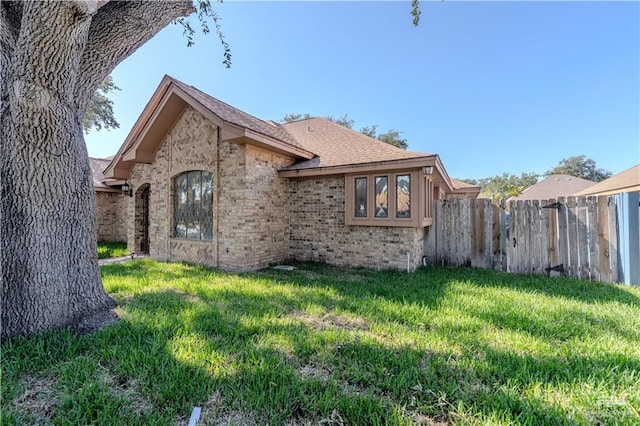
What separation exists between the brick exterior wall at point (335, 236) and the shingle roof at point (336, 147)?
2.07ft

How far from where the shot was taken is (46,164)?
299 centimetres

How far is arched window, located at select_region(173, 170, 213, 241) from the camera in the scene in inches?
310

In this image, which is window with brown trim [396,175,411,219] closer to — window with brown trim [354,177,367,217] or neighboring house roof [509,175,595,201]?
window with brown trim [354,177,367,217]

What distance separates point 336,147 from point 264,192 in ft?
10.8

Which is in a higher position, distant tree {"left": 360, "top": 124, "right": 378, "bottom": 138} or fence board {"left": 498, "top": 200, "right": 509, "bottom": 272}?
distant tree {"left": 360, "top": 124, "right": 378, "bottom": 138}

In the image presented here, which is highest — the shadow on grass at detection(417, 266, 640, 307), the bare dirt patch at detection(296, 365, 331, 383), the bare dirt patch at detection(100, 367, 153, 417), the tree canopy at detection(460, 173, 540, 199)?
the tree canopy at detection(460, 173, 540, 199)

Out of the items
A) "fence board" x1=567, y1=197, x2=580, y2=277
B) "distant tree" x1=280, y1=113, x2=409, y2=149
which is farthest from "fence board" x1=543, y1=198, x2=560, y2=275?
"distant tree" x1=280, y1=113, x2=409, y2=149

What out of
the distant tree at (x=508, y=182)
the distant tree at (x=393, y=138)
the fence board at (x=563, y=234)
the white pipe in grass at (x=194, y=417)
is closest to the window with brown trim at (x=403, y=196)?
the fence board at (x=563, y=234)

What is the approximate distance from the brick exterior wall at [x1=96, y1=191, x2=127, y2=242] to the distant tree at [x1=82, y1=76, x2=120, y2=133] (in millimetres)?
7175

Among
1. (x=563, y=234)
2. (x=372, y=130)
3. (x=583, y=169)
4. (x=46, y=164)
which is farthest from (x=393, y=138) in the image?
(x=583, y=169)

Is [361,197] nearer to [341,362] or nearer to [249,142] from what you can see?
[249,142]

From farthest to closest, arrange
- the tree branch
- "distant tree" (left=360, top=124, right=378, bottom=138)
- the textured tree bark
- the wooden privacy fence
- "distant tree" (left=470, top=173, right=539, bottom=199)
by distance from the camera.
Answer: "distant tree" (left=470, top=173, right=539, bottom=199), "distant tree" (left=360, top=124, right=378, bottom=138), the wooden privacy fence, the tree branch, the textured tree bark

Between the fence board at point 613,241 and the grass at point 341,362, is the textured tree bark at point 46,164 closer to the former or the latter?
the grass at point 341,362

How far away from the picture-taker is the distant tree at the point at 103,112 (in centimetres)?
1669
